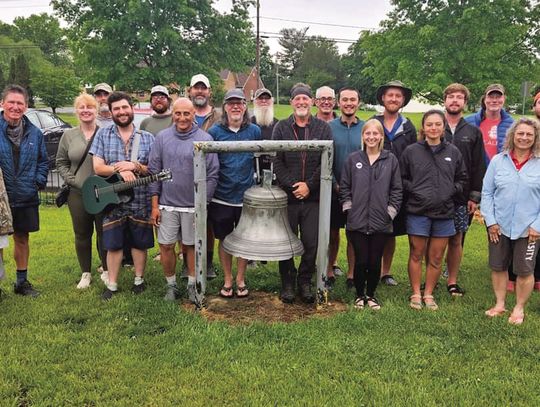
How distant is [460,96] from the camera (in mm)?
5367

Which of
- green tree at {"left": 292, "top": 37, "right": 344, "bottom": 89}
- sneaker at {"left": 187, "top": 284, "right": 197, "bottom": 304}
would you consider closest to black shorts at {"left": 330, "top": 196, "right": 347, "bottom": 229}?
sneaker at {"left": 187, "top": 284, "right": 197, "bottom": 304}

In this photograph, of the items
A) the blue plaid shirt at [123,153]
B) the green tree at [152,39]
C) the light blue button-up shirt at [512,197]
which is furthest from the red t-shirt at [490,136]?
the green tree at [152,39]

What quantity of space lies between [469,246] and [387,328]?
12.6 feet

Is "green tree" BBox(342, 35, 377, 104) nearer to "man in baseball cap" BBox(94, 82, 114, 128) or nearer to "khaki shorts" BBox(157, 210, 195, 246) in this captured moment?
"man in baseball cap" BBox(94, 82, 114, 128)

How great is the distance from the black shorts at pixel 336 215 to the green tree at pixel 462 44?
15.3 m

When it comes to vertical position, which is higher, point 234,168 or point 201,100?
point 201,100

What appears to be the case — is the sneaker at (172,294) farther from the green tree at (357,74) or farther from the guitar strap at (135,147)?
the green tree at (357,74)

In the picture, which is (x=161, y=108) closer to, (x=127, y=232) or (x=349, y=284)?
(x=127, y=232)

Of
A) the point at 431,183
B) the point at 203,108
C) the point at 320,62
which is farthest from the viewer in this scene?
the point at 320,62

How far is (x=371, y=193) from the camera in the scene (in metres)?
4.79

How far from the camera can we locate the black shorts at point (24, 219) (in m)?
5.26

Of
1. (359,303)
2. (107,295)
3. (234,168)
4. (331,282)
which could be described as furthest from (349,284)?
(107,295)

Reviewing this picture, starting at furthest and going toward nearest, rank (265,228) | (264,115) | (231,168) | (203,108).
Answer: (203,108)
(264,115)
(231,168)
(265,228)

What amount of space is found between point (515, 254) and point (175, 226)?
324 cm
